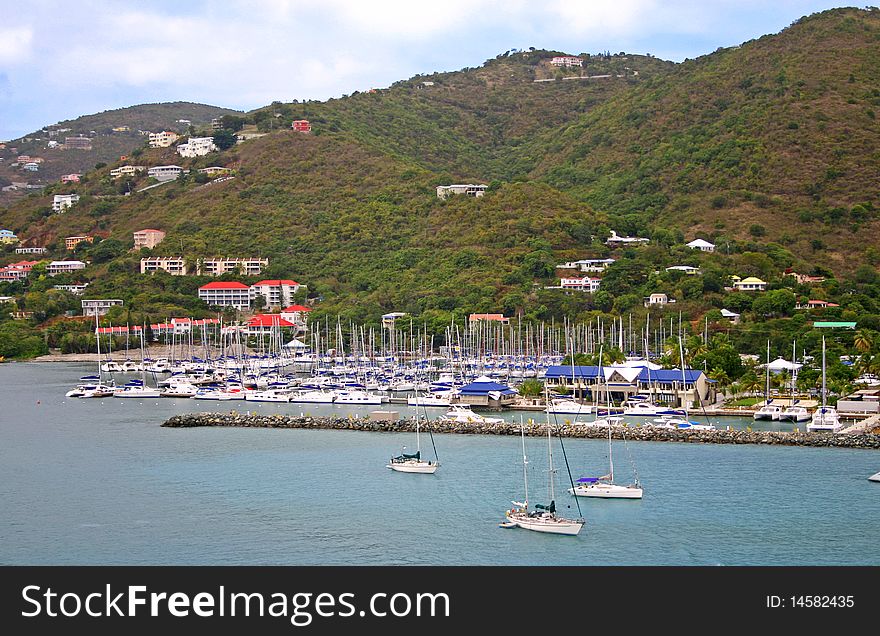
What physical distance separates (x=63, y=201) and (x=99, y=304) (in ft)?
148

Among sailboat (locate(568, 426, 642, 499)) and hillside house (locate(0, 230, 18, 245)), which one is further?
hillside house (locate(0, 230, 18, 245))

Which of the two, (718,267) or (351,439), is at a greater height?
(718,267)

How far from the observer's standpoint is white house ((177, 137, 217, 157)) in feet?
485

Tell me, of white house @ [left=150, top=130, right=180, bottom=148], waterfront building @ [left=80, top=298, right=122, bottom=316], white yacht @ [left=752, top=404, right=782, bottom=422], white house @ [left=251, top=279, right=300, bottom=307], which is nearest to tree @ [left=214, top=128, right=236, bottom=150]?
white house @ [left=150, top=130, right=180, bottom=148]

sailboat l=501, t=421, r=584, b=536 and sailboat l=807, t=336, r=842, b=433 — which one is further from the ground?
sailboat l=807, t=336, r=842, b=433

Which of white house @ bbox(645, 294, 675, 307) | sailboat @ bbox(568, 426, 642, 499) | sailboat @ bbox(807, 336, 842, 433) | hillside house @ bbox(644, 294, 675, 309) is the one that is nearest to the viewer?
sailboat @ bbox(568, 426, 642, 499)

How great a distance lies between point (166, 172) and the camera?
144 meters

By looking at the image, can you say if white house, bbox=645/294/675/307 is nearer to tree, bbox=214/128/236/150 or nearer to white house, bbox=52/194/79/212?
tree, bbox=214/128/236/150

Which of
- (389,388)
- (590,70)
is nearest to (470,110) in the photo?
(590,70)

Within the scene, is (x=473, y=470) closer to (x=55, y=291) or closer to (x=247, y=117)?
(x=55, y=291)

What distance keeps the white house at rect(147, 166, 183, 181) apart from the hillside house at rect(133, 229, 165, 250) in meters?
21.6

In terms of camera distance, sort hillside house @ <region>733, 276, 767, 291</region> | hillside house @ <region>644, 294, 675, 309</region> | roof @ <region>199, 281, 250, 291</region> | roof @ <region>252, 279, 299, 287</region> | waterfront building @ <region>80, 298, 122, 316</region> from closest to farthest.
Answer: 1. hillside house @ <region>644, 294, 675, 309</region>
2. hillside house @ <region>733, 276, 767, 291</region>
3. waterfront building @ <region>80, 298, 122, 316</region>
4. roof @ <region>252, 279, 299, 287</region>
5. roof @ <region>199, 281, 250, 291</region>

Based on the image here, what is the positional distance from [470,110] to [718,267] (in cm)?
9657

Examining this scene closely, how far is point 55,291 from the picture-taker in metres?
110
